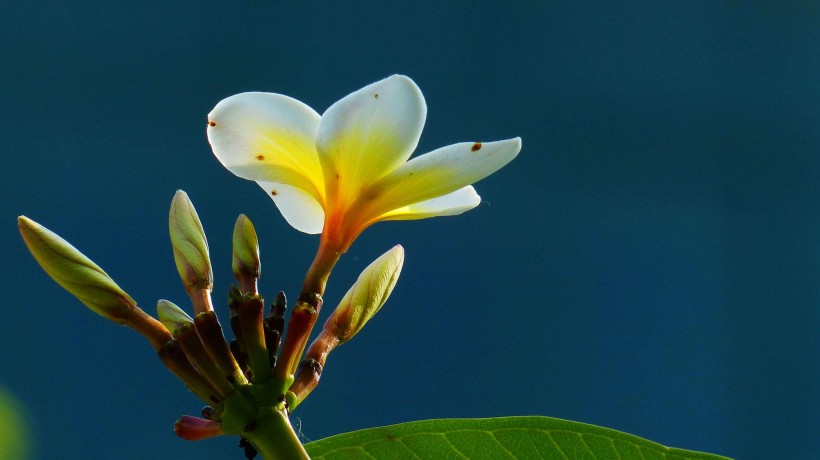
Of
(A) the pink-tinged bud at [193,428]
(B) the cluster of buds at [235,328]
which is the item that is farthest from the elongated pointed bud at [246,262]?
(A) the pink-tinged bud at [193,428]

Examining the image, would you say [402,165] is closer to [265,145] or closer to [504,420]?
[265,145]

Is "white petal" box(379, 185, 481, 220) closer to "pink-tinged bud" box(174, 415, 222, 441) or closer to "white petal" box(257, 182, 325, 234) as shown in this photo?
"white petal" box(257, 182, 325, 234)

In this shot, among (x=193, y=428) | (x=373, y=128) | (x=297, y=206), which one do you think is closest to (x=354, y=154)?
(x=373, y=128)

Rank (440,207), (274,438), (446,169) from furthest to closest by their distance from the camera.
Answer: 1. (440,207)
2. (446,169)
3. (274,438)

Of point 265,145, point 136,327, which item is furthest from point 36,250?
point 265,145

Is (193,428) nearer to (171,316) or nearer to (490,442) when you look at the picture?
(171,316)

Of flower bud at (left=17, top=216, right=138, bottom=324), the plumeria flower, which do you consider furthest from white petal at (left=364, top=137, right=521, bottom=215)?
flower bud at (left=17, top=216, right=138, bottom=324)
